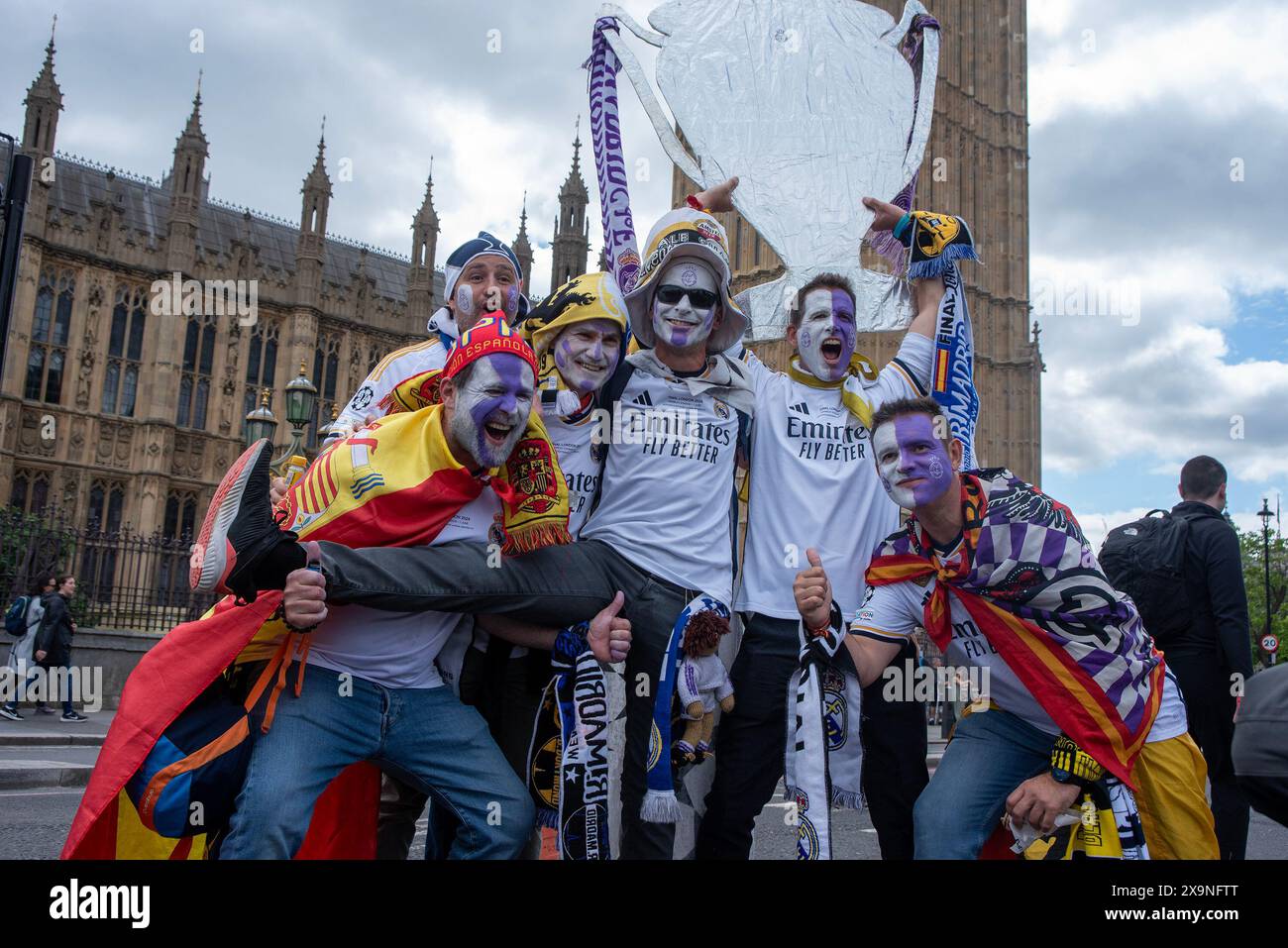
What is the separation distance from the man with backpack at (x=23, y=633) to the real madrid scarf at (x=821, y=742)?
37.2 ft

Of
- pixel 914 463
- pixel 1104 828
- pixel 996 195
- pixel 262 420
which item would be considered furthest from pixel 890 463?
pixel 996 195

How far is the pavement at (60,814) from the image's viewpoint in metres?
5.50

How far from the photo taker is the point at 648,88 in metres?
4.45

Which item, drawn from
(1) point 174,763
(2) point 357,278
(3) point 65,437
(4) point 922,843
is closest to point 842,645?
(4) point 922,843

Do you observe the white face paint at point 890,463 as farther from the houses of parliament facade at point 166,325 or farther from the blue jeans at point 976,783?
the houses of parliament facade at point 166,325

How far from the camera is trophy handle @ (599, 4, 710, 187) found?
14.2ft

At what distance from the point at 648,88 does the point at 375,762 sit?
3152mm

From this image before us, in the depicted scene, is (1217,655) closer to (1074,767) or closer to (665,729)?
(1074,767)

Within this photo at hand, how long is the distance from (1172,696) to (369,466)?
2.38m

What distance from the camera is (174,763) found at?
96.5 inches

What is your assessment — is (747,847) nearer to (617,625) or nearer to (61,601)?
(617,625)

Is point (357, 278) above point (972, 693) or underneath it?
above

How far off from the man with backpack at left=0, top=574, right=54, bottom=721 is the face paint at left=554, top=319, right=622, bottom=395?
1082cm

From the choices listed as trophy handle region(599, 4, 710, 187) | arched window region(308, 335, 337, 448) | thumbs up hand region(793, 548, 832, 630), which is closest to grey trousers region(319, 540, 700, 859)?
thumbs up hand region(793, 548, 832, 630)
